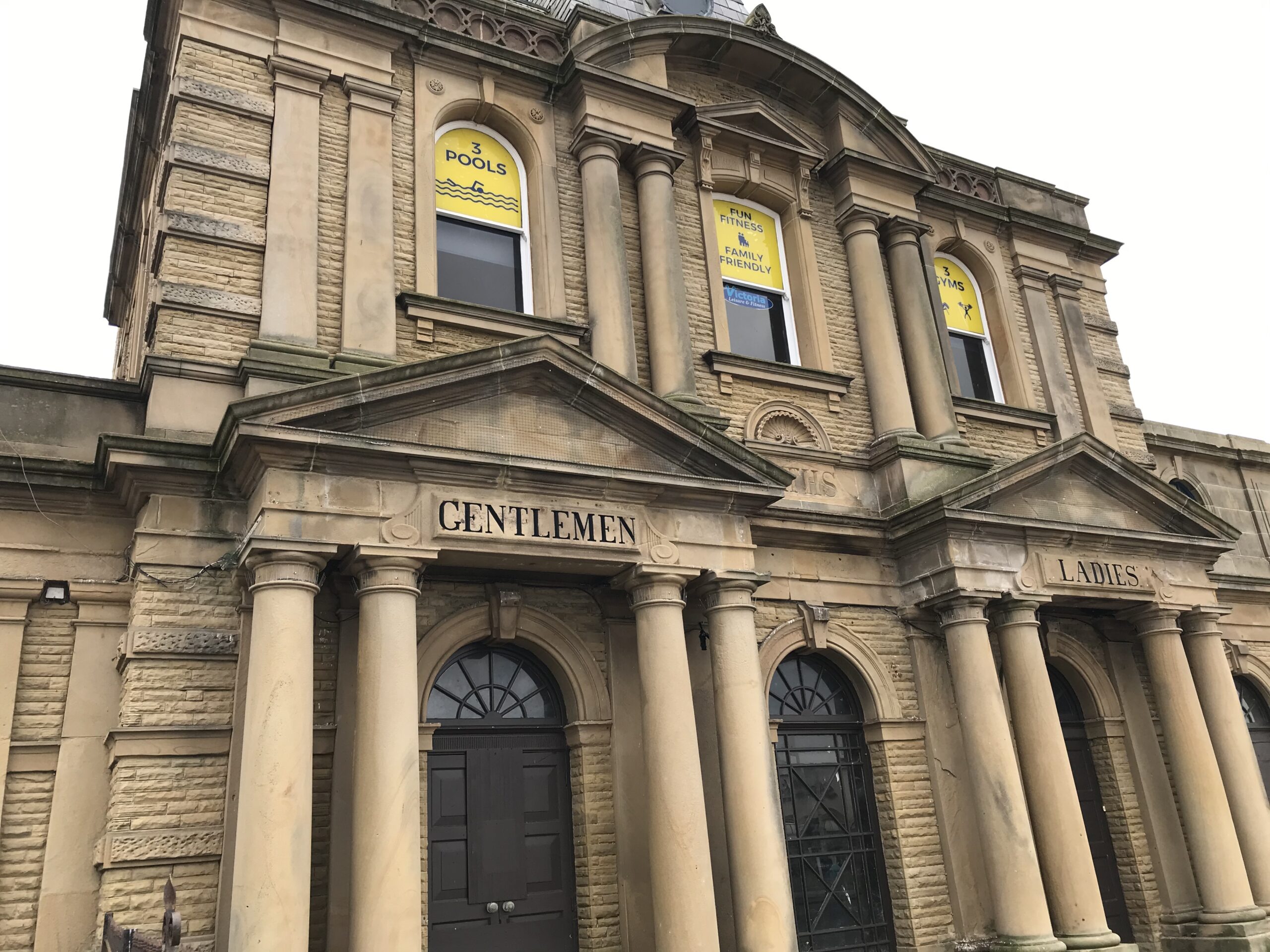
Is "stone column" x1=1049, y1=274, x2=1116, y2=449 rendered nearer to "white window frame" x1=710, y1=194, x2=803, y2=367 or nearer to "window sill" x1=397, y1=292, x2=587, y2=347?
"white window frame" x1=710, y1=194, x2=803, y2=367

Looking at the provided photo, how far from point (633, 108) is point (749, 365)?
3.50 meters

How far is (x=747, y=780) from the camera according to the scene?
31.4ft

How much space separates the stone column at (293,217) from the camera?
32.6 ft

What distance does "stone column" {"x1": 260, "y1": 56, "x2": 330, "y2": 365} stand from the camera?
9938 millimetres

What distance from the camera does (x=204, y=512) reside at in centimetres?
882

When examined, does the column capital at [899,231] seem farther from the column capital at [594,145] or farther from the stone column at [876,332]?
the column capital at [594,145]

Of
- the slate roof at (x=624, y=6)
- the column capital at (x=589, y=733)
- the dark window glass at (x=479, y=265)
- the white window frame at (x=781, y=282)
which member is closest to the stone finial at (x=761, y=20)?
the slate roof at (x=624, y=6)

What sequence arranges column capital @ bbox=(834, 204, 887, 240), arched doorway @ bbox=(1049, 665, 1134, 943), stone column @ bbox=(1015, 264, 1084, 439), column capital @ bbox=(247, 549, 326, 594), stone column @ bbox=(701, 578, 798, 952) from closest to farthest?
1. column capital @ bbox=(247, 549, 326, 594)
2. stone column @ bbox=(701, 578, 798, 952)
3. arched doorway @ bbox=(1049, 665, 1134, 943)
4. column capital @ bbox=(834, 204, 887, 240)
5. stone column @ bbox=(1015, 264, 1084, 439)

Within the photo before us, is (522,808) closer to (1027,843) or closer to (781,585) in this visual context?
(781,585)

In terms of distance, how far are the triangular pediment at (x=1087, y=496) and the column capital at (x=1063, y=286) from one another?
4521 mm

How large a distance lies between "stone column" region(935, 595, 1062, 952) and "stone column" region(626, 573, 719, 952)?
3311mm

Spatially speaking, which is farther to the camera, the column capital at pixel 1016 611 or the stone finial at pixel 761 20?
the stone finial at pixel 761 20

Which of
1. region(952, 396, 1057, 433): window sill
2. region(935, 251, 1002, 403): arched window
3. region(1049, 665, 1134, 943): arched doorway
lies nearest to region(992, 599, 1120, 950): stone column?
region(1049, 665, 1134, 943): arched doorway

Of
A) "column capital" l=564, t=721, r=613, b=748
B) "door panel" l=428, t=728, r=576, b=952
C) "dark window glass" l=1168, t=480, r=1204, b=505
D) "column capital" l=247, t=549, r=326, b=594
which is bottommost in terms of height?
"door panel" l=428, t=728, r=576, b=952
